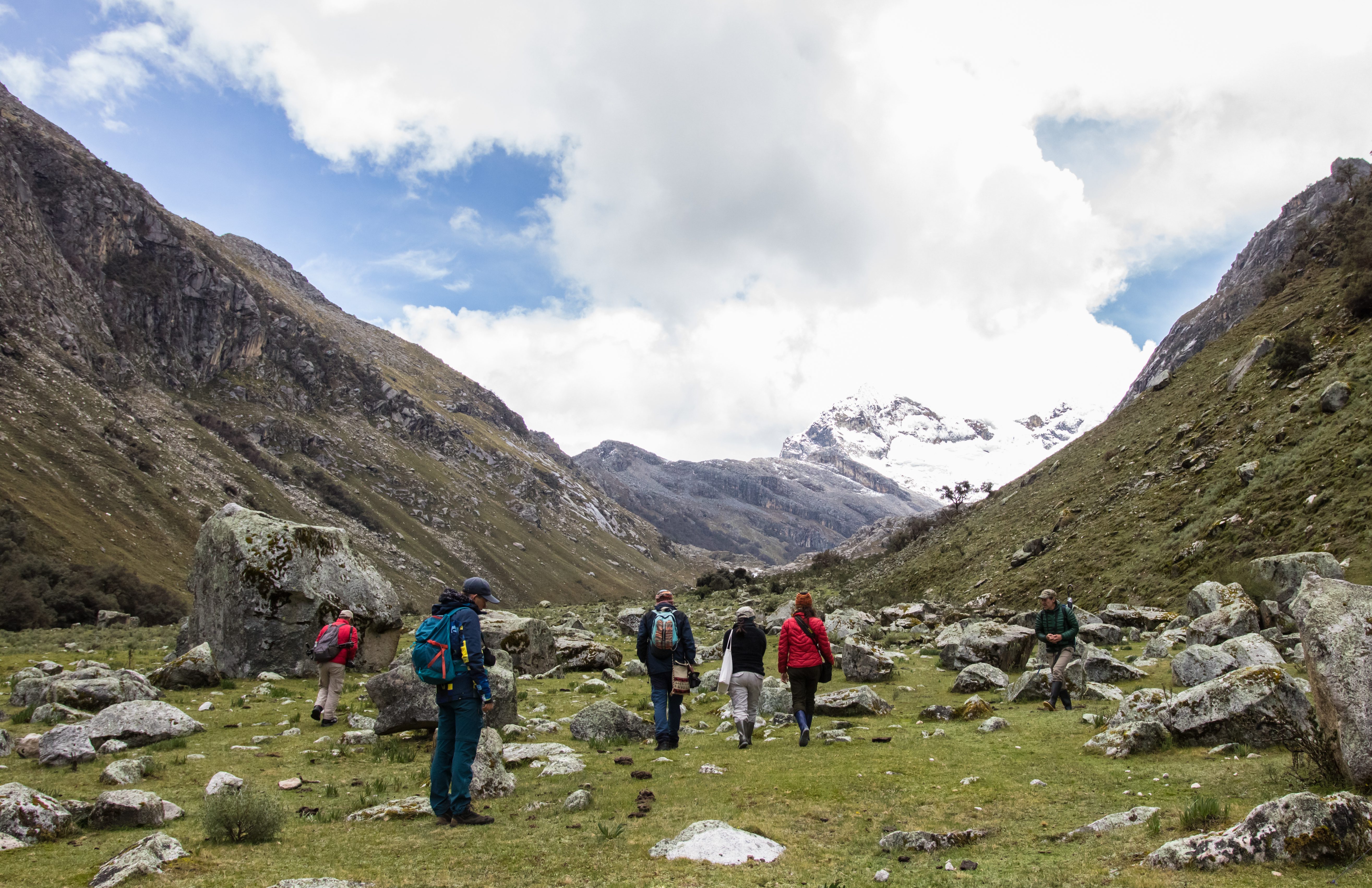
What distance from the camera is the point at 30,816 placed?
8.10 metres

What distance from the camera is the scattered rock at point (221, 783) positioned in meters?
9.93

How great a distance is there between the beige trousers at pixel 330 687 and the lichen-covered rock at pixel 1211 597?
21406mm

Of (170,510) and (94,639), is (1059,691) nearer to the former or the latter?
(94,639)

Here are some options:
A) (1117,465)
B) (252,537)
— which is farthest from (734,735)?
(1117,465)

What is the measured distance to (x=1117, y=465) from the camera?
39.3 m

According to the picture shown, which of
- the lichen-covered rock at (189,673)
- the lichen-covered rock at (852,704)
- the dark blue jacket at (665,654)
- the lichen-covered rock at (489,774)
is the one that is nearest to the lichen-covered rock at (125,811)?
the lichen-covered rock at (489,774)

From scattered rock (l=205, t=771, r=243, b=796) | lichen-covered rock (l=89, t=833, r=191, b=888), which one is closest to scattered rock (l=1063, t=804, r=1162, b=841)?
lichen-covered rock (l=89, t=833, r=191, b=888)

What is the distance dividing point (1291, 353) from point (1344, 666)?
32.5 m

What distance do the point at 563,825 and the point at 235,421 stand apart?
561 feet

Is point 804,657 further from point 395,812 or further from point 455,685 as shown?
point 395,812

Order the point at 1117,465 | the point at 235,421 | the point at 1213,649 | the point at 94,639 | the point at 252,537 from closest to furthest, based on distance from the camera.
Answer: the point at 1213,649, the point at 252,537, the point at 94,639, the point at 1117,465, the point at 235,421

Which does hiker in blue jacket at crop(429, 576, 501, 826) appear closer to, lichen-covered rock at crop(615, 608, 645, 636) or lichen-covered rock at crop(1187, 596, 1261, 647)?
lichen-covered rock at crop(1187, 596, 1261, 647)

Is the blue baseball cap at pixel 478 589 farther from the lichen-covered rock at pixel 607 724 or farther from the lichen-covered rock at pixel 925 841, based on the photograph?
the lichen-covered rock at pixel 925 841

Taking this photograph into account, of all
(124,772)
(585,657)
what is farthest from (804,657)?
(585,657)
